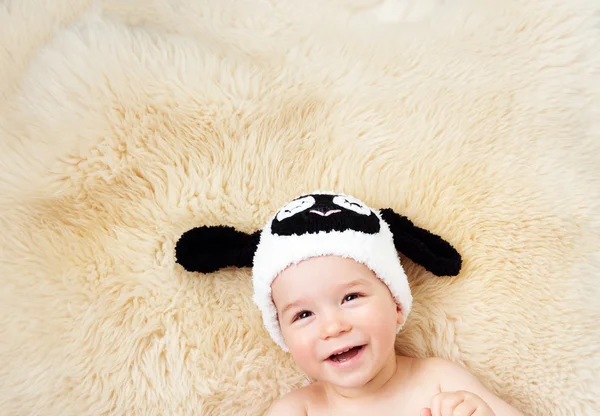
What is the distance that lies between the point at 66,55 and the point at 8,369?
1.88 feet

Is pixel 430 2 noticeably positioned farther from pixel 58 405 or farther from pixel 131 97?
pixel 58 405

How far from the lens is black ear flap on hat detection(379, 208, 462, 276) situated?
3.56 ft

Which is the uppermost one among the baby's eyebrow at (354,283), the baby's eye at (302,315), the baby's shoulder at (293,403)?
the baby's eyebrow at (354,283)

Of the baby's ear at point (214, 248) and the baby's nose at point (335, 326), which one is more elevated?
the baby's ear at point (214, 248)

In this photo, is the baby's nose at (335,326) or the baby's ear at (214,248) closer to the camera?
the baby's nose at (335,326)

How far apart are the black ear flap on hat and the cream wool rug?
0.05 meters

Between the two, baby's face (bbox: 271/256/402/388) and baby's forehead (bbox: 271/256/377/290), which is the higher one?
baby's forehead (bbox: 271/256/377/290)

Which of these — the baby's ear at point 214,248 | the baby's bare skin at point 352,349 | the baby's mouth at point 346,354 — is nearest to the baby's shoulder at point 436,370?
the baby's bare skin at point 352,349

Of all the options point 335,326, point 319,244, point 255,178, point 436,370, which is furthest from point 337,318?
point 255,178

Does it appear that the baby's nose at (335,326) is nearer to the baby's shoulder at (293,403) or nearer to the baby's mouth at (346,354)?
the baby's mouth at (346,354)

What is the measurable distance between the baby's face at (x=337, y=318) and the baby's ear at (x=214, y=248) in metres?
0.11

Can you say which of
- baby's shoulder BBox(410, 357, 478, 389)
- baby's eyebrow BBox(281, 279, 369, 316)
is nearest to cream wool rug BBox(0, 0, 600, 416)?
baby's shoulder BBox(410, 357, 478, 389)

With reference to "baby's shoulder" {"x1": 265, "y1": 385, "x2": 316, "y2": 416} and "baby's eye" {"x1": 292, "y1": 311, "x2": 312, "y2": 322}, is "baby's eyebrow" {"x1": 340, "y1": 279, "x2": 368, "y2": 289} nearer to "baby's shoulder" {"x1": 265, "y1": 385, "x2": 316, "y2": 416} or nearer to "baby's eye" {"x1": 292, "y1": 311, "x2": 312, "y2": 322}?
"baby's eye" {"x1": 292, "y1": 311, "x2": 312, "y2": 322}

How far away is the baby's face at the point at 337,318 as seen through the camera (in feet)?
3.23
